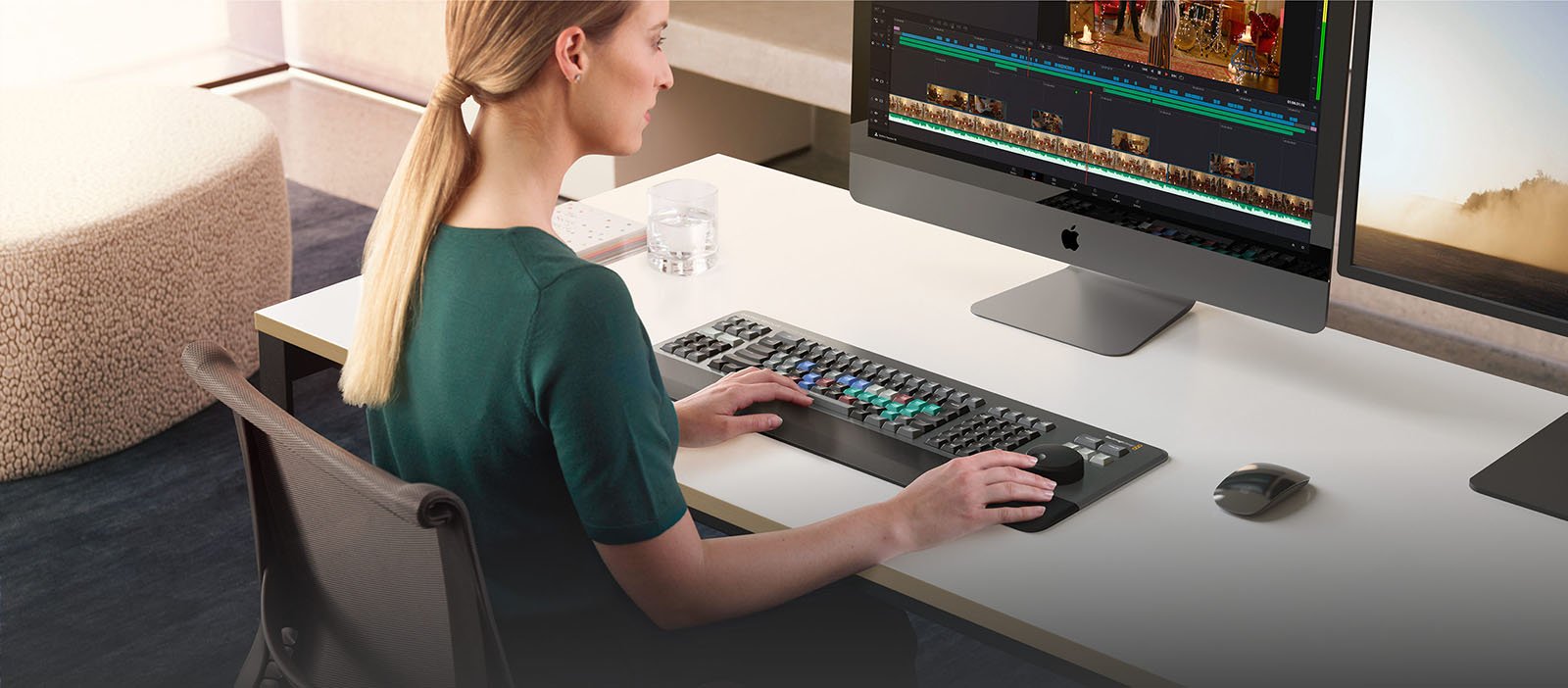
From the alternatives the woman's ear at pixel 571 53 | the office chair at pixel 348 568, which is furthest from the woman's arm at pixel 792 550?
the woman's ear at pixel 571 53

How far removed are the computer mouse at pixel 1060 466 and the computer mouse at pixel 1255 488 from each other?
133 millimetres

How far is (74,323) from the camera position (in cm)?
293

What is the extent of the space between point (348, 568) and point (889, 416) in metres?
0.56

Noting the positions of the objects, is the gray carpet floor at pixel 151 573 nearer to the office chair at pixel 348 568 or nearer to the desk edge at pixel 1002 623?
the desk edge at pixel 1002 623

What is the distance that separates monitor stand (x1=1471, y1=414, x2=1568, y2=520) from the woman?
44 centimetres

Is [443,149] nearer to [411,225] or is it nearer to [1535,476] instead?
[411,225]

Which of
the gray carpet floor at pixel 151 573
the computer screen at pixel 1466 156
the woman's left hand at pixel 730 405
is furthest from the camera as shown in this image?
the gray carpet floor at pixel 151 573

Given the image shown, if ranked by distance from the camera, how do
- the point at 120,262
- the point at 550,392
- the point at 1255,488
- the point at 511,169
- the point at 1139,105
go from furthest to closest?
the point at 120,262, the point at 1139,105, the point at 1255,488, the point at 511,169, the point at 550,392

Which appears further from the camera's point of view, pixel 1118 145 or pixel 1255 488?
pixel 1118 145

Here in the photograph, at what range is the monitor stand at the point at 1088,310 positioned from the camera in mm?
1904

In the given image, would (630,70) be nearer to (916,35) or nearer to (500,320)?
(500,320)

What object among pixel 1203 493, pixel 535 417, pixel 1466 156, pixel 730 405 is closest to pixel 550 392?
pixel 535 417

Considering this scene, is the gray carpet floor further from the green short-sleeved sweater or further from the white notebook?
the green short-sleeved sweater

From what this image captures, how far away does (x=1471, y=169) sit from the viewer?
1572 millimetres
